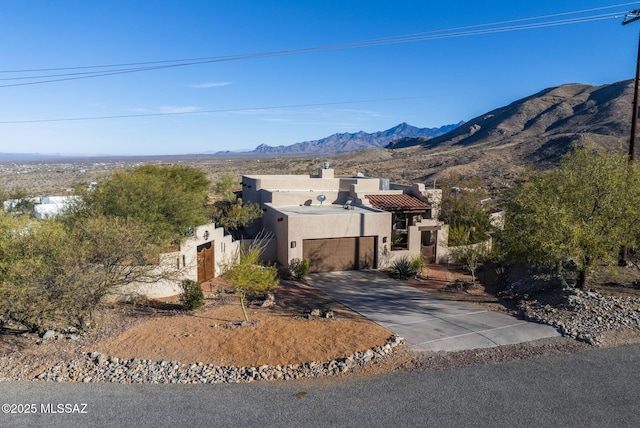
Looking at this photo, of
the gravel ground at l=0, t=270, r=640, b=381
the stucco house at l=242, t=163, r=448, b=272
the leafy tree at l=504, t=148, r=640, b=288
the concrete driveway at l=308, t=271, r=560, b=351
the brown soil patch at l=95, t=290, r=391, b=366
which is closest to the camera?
the gravel ground at l=0, t=270, r=640, b=381

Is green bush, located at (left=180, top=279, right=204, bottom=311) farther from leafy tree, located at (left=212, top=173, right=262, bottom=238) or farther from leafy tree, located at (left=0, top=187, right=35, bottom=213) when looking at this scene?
leafy tree, located at (left=0, top=187, right=35, bottom=213)

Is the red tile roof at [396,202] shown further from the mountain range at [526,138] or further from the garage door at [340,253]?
the mountain range at [526,138]

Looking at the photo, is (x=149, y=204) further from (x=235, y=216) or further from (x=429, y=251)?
(x=429, y=251)

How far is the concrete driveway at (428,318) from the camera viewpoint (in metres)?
13.2

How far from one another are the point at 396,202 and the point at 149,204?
588 inches

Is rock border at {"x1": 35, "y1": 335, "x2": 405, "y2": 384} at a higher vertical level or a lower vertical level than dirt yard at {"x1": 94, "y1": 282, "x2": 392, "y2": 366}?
lower

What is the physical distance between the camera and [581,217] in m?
16.2

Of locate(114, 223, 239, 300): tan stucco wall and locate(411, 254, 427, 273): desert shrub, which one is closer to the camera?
locate(114, 223, 239, 300): tan stucco wall

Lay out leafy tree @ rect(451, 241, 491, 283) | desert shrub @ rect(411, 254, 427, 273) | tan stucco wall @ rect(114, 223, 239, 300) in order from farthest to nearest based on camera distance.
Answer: desert shrub @ rect(411, 254, 427, 273), leafy tree @ rect(451, 241, 491, 283), tan stucco wall @ rect(114, 223, 239, 300)

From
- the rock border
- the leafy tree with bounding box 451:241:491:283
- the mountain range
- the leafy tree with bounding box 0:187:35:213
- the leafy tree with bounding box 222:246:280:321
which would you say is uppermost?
the mountain range

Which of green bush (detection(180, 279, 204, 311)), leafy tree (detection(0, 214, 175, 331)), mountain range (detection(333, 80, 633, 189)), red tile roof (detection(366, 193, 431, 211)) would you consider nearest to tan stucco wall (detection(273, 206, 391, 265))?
red tile roof (detection(366, 193, 431, 211))

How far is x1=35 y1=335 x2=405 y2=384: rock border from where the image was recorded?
429 inches

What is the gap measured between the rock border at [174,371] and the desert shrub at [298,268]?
30.4 feet

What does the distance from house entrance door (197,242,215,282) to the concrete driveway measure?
472cm
